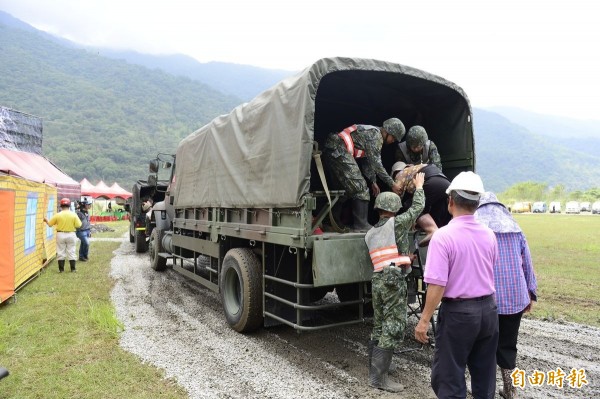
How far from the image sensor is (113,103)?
438ft

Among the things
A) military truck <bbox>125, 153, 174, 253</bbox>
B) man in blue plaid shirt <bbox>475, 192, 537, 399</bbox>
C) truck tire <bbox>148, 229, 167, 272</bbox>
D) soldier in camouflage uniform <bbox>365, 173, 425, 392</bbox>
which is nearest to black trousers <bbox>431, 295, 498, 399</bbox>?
man in blue plaid shirt <bbox>475, 192, 537, 399</bbox>

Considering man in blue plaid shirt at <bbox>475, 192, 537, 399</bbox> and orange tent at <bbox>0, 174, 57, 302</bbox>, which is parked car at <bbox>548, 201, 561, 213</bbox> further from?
man in blue plaid shirt at <bbox>475, 192, 537, 399</bbox>

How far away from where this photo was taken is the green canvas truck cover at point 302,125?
4305 mm

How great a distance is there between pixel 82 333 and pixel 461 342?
4593 mm

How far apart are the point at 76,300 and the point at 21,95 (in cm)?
13830

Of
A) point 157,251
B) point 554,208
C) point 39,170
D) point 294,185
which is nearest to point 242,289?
point 294,185

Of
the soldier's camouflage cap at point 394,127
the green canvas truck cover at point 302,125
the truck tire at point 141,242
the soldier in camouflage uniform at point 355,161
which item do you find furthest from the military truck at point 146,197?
A: the soldier's camouflage cap at point 394,127

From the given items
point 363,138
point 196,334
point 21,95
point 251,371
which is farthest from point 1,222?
point 21,95

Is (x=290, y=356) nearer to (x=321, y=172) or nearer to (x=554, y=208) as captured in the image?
(x=321, y=172)

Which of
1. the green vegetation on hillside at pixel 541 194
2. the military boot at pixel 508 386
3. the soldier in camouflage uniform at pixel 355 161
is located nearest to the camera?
the military boot at pixel 508 386

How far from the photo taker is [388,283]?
3.92m

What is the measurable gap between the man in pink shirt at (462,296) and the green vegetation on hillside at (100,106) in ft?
236

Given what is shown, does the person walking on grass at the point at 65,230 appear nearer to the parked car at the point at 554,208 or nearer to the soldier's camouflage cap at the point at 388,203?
Answer: the soldier's camouflage cap at the point at 388,203

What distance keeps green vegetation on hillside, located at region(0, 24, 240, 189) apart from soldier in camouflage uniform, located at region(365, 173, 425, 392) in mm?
70739
